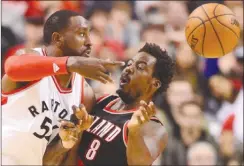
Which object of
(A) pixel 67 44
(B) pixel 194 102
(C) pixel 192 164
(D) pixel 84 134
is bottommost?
(C) pixel 192 164

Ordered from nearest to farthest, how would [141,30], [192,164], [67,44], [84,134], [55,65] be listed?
1. [55,65]
2. [67,44]
3. [84,134]
4. [192,164]
5. [141,30]

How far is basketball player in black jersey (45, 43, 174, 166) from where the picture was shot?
4469 mm

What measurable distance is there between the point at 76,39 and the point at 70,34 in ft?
0.18

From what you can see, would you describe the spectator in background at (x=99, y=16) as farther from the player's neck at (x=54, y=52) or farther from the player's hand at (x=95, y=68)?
the player's hand at (x=95, y=68)

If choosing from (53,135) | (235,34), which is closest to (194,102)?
(235,34)

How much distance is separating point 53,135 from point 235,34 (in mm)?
1530

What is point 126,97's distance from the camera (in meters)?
4.70

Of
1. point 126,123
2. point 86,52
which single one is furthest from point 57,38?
point 126,123

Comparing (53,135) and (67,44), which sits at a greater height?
(67,44)

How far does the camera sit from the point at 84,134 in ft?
15.3

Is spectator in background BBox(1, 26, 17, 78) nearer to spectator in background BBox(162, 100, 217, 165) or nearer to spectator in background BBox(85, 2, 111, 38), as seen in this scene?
spectator in background BBox(85, 2, 111, 38)

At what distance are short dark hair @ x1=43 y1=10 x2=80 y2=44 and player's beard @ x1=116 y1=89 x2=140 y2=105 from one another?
644 mm

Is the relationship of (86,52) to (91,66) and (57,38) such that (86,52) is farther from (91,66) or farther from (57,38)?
(91,66)

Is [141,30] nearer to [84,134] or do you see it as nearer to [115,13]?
[115,13]
